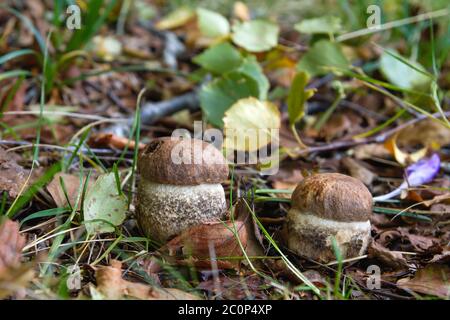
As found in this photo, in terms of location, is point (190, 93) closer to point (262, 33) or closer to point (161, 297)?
point (262, 33)

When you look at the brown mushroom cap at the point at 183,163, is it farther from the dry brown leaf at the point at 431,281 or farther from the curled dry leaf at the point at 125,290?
the dry brown leaf at the point at 431,281

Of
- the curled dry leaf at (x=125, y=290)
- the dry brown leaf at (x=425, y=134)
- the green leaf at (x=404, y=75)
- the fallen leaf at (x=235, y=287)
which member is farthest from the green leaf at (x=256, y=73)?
the curled dry leaf at (x=125, y=290)

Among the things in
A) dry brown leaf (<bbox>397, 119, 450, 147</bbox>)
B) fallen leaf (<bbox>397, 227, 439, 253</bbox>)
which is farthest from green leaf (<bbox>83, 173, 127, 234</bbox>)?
dry brown leaf (<bbox>397, 119, 450, 147</bbox>)

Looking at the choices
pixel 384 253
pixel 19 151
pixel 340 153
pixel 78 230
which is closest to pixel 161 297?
pixel 78 230

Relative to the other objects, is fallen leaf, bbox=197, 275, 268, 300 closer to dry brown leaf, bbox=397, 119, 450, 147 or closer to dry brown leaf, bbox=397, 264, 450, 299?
dry brown leaf, bbox=397, 264, 450, 299

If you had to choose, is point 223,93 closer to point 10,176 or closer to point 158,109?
point 158,109
